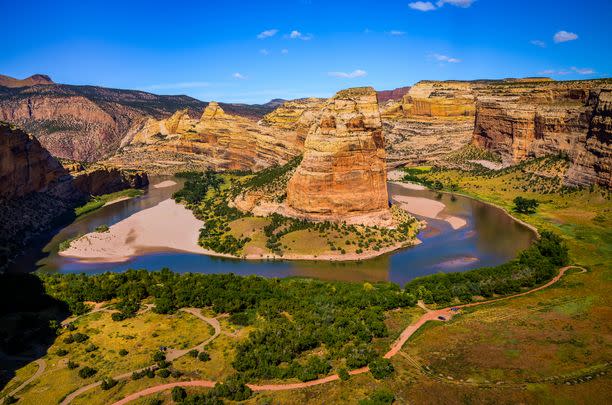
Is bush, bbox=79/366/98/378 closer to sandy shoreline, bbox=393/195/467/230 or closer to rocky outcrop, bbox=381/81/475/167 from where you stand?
sandy shoreline, bbox=393/195/467/230

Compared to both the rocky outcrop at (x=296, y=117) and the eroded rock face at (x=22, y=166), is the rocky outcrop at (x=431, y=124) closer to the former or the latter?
the rocky outcrop at (x=296, y=117)

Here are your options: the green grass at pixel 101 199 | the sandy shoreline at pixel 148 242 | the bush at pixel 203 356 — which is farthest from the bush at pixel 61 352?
the green grass at pixel 101 199

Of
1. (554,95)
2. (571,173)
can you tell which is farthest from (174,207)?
(554,95)

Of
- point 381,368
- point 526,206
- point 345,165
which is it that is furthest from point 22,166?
point 526,206

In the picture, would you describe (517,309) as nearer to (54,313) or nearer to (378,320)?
(378,320)

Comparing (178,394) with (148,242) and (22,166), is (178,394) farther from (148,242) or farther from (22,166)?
(22,166)

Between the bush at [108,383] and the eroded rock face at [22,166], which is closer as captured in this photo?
the bush at [108,383]
